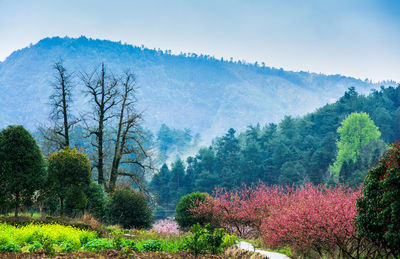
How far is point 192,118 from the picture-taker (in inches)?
7751

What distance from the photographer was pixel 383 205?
6.84m

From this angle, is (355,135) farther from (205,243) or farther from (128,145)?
(205,243)

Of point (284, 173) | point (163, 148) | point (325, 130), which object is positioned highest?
point (325, 130)

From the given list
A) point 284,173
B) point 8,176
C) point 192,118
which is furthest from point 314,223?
point 192,118

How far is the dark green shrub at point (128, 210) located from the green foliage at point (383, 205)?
11.9 metres

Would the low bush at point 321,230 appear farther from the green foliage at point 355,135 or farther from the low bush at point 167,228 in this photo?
the green foliage at point 355,135

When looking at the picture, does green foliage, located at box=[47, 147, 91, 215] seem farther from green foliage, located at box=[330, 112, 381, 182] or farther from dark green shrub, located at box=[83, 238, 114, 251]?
green foliage, located at box=[330, 112, 381, 182]

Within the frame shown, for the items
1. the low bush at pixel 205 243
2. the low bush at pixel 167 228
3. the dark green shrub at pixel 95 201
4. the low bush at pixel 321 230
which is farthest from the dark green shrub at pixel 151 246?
the dark green shrub at pixel 95 201

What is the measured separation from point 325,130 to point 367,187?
200ft

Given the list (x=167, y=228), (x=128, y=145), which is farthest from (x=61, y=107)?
(x=167, y=228)

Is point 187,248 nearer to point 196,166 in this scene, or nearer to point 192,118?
point 196,166

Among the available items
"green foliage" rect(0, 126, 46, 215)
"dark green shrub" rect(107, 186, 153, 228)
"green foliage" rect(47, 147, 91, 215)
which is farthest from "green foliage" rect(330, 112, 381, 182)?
"green foliage" rect(0, 126, 46, 215)

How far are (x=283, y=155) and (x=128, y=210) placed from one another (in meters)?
45.0

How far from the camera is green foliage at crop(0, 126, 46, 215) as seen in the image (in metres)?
13.5
